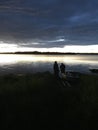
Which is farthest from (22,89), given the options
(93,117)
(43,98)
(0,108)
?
(93,117)

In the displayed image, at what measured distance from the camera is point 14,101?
14492mm

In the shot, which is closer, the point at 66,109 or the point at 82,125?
the point at 82,125

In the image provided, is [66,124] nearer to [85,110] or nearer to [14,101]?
[85,110]

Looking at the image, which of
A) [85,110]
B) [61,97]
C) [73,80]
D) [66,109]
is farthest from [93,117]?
[73,80]

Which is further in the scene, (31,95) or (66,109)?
(31,95)

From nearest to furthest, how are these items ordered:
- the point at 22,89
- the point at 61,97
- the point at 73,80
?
the point at 61,97 < the point at 22,89 < the point at 73,80

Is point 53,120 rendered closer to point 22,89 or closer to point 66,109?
point 66,109

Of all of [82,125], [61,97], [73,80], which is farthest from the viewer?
[73,80]

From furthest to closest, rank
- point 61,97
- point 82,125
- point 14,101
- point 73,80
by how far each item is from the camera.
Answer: point 73,80 < point 61,97 < point 14,101 < point 82,125

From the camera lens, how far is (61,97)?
1548 centimetres

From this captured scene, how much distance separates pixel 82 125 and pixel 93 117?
0.94m

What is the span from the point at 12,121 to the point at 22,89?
580cm

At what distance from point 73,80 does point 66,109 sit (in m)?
10.8

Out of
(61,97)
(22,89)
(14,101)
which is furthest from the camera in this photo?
(22,89)
